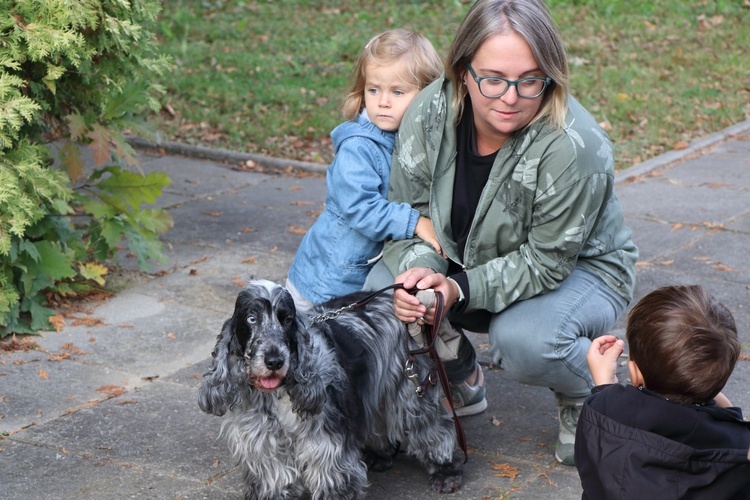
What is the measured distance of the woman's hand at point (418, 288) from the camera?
12.1ft

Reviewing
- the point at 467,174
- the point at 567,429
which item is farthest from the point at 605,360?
the point at 467,174

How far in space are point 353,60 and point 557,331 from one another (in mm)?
8904

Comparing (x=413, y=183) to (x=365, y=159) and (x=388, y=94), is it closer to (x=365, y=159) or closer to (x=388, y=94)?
(x=365, y=159)

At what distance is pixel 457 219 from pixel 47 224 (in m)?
2.58

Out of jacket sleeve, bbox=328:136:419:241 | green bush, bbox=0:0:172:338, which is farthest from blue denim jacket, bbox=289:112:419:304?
green bush, bbox=0:0:172:338

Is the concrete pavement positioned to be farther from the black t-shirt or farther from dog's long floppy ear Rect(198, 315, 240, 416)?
the black t-shirt

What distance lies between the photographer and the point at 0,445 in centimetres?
417

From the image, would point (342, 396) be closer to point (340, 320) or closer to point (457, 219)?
point (340, 320)

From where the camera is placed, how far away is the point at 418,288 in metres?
3.76

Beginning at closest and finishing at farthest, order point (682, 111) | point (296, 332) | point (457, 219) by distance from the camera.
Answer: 1. point (296, 332)
2. point (457, 219)
3. point (682, 111)

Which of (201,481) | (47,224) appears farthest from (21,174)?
(201,481)

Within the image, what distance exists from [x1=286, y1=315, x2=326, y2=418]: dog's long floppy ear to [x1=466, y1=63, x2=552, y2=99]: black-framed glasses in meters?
1.13

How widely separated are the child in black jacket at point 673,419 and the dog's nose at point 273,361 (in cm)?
98

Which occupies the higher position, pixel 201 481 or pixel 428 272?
pixel 428 272
